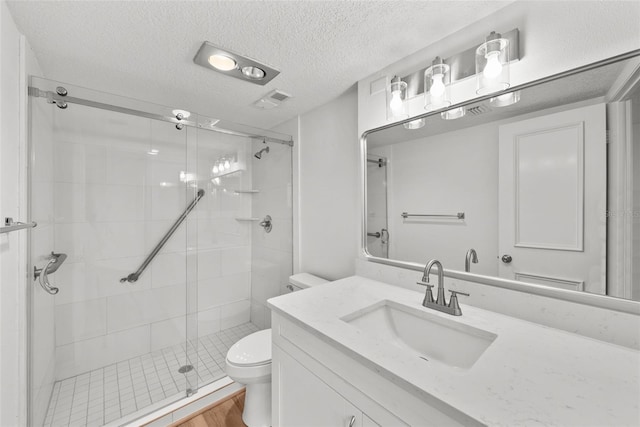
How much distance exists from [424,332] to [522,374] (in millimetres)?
399

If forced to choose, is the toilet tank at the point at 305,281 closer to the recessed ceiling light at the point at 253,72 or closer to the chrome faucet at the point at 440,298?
the chrome faucet at the point at 440,298

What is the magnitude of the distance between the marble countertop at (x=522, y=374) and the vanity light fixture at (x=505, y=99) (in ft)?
2.72

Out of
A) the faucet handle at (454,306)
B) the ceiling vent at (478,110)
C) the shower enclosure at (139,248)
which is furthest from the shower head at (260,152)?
the faucet handle at (454,306)

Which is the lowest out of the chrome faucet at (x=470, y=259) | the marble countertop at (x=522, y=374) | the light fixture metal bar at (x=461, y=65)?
the marble countertop at (x=522, y=374)

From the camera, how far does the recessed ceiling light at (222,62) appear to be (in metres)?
1.33

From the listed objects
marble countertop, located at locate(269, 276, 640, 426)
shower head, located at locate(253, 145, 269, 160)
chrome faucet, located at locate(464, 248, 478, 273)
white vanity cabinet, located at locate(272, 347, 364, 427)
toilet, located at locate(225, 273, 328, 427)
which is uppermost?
shower head, located at locate(253, 145, 269, 160)

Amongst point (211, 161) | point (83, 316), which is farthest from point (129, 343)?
Result: point (211, 161)

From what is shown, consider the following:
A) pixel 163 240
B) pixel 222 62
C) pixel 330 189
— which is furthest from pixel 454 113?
pixel 163 240

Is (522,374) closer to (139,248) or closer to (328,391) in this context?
(328,391)

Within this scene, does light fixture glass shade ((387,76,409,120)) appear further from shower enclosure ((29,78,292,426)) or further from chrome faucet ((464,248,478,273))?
shower enclosure ((29,78,292,426))

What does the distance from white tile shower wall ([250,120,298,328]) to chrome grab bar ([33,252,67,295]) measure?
138 cm

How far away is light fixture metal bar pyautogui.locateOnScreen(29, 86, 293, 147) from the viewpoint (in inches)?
54.4

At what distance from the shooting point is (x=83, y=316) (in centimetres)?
181

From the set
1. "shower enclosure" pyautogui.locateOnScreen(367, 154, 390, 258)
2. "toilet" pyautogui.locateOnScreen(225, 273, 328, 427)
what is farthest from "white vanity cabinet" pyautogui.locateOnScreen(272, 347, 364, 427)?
"shower enclosure" pyautogui.locateOnScreen(367, 154, 390, 258)
